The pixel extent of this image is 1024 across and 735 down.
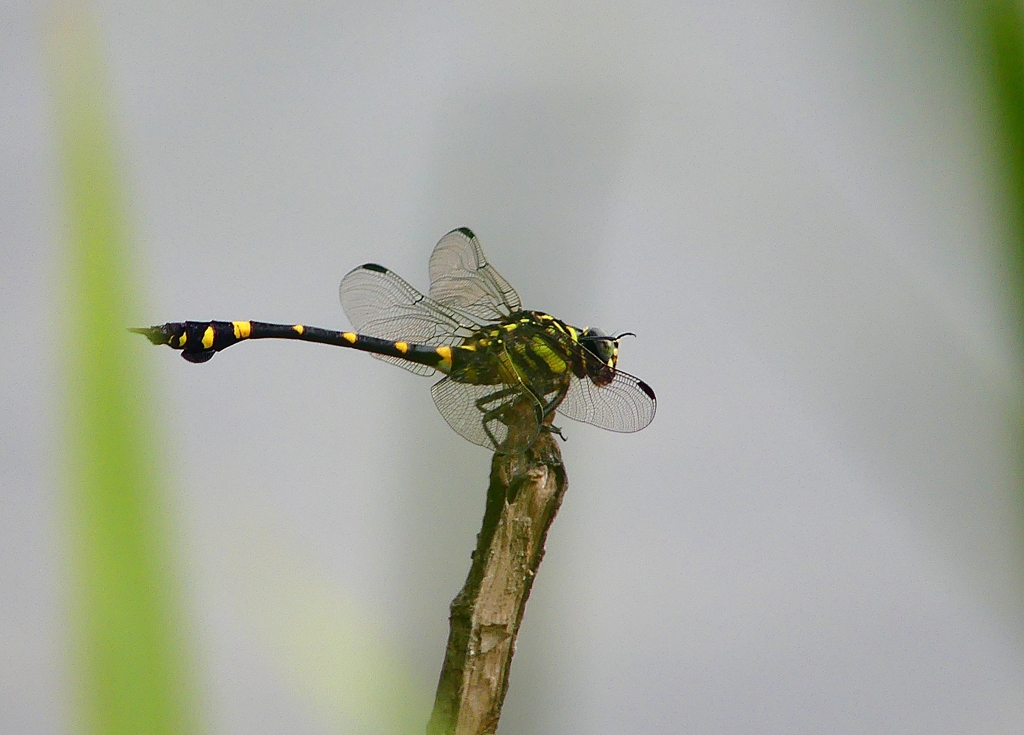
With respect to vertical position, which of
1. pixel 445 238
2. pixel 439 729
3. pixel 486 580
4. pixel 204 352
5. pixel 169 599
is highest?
pixel 445 238

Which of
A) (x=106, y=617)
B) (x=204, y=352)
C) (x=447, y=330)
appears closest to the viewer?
(x=106, y=617)

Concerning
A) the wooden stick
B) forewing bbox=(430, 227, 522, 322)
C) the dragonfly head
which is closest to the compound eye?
the dragonfly head

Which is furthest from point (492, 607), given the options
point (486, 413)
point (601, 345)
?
point (601, 345)

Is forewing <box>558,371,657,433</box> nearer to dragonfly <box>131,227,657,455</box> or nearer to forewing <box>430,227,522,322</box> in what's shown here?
dragonfly <box>131,227,657,455</box>

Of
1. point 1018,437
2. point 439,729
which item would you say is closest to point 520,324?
point 439,729

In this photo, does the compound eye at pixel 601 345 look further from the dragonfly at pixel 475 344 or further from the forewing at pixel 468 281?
the forewing at pixel 468 281

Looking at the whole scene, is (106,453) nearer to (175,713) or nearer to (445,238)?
(175,713)

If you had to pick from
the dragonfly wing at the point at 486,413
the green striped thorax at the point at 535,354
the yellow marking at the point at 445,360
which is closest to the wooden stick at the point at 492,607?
the dragonfly wing at the point at 486,413
